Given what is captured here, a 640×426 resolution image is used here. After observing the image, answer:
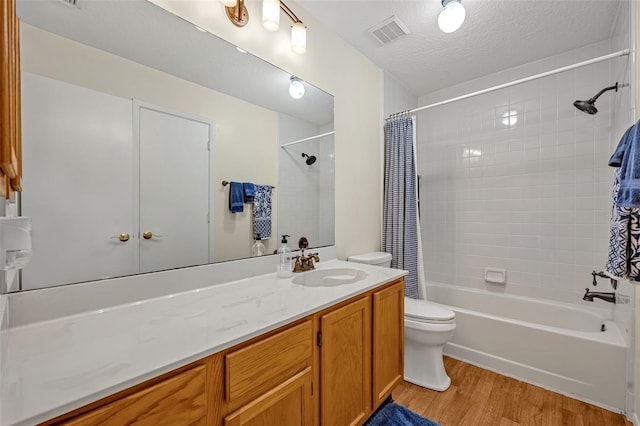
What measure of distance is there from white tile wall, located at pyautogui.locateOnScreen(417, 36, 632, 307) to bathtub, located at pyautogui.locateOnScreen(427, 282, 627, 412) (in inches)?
6.2

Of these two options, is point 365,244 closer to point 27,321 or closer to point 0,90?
point 27,321

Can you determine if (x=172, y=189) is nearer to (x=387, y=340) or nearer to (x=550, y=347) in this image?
(x=387, y=340)

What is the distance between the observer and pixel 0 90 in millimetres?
372

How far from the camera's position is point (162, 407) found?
0.63 m

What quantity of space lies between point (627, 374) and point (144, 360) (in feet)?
8.09

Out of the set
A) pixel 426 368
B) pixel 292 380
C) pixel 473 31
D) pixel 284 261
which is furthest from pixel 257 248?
pixel 473 31

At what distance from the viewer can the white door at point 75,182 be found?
34.6 inches

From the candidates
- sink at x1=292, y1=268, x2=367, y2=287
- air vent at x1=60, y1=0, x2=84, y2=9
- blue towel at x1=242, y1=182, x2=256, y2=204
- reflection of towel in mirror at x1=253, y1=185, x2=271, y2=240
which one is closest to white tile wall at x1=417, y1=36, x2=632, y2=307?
sink at x1=292, y1=268, x2=367, y2=287

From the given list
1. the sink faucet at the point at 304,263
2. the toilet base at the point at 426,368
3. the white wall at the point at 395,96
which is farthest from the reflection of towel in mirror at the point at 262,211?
the white wall at the point at 395,96

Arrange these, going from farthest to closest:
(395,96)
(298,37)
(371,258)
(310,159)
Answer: (395,96), (371,258), (310,159), (298,37)

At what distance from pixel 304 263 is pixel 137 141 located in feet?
3.39

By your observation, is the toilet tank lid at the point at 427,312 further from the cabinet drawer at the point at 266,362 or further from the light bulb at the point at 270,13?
the light bulb at the point at 270,13

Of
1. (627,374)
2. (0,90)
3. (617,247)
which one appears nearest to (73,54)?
(0,90)

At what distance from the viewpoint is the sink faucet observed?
5.24 ft
